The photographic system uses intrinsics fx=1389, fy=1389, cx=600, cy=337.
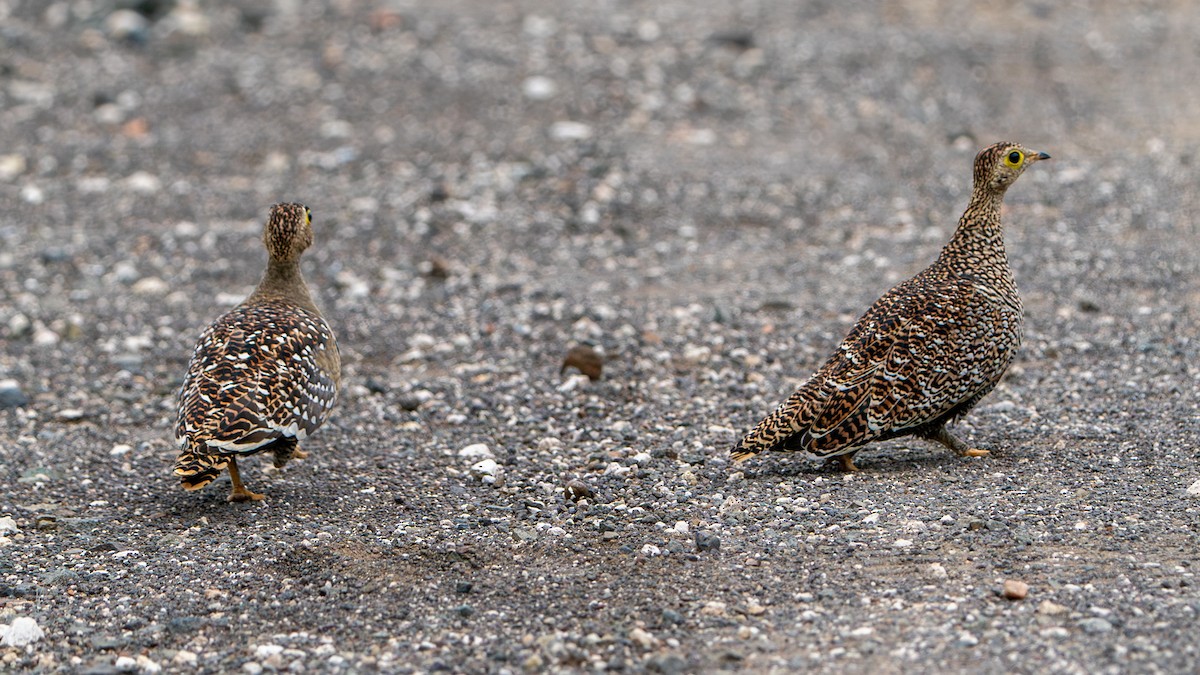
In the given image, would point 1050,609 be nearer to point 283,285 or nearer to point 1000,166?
point 1000,166

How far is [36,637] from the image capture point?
5797 mm

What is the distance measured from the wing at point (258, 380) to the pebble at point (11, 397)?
2.18 metres

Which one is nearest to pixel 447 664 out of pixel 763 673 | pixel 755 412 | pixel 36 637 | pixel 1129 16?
pixel 763 673

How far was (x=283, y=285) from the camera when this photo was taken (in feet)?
27.6

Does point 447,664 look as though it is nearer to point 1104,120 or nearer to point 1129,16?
point 1104,120

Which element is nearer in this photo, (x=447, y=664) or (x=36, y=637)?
(x=447, y=664)

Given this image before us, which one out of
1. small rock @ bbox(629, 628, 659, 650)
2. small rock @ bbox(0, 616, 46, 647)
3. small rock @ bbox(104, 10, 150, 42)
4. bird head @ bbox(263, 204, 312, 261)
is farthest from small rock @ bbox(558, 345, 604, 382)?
small rock @ bbox(104, 10, 150, 42)

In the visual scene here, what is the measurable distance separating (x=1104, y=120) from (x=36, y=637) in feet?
41.0

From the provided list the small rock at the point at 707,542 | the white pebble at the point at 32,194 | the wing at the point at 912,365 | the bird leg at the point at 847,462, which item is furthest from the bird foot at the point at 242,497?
the white pebble at the point at 32,194

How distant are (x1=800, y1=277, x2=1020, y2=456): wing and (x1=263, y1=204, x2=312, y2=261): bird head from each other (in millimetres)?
3296

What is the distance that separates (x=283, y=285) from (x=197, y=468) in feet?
6.61

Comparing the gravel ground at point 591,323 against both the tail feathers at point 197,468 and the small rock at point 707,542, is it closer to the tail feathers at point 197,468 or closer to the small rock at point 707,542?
the small rock at point 707,542

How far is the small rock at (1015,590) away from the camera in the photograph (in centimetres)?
551

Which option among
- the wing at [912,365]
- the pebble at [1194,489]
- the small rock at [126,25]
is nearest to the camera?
the pebble at [1194,489]
